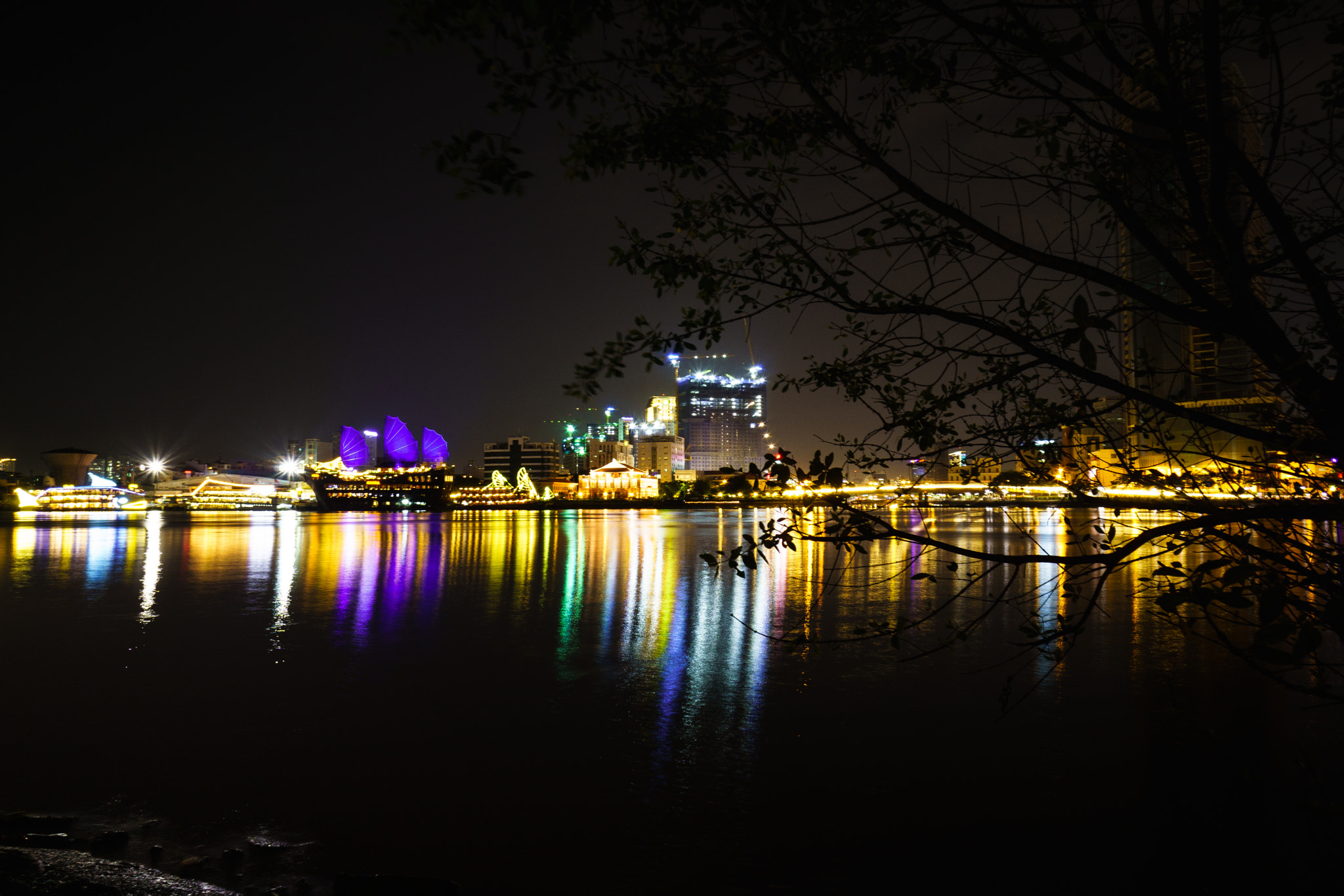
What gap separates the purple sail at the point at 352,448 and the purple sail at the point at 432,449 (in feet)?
25.8

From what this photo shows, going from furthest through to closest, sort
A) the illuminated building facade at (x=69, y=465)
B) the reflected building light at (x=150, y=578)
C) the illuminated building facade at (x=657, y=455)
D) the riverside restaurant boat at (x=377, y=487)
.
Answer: the illuminated building facade at (x=657, y=455) < the illuminated building facade at (x=69, y=465) < the riverside restaurant boat at (x=377, y=487) < the reflected building light at (x=150, y=578)

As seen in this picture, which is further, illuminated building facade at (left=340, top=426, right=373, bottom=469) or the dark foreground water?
illuminated building facade at (left=340, top=426, right=373, bottom=469)

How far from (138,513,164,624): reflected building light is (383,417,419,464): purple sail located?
245 feet

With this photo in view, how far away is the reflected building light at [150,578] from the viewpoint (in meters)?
12.2

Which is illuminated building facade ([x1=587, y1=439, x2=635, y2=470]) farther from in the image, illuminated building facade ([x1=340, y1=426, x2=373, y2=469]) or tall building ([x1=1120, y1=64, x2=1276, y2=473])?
tall building ([x1=1120, y1=64, x2=1276, y2=473])

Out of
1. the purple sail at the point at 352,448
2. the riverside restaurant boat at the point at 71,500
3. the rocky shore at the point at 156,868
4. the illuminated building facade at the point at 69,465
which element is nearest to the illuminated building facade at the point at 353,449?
the purple sail at the point at 352,448

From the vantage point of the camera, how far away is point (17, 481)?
124m

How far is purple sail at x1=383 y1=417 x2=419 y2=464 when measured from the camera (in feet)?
352

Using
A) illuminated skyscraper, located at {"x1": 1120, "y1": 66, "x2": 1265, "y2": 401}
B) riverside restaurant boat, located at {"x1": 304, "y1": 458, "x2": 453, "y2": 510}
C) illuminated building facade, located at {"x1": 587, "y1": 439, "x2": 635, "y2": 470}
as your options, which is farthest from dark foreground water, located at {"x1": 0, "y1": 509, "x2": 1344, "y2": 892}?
illuminated building facade, located at {"x1": 587, "y1": 439, "x2": 635, "y2": 470}

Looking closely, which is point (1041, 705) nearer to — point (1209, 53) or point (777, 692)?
point (777, 692)

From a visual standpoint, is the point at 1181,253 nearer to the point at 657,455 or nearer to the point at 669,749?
the point at 669,749

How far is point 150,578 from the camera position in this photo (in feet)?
56.2

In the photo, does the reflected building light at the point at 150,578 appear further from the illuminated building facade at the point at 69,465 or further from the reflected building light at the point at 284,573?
the illuminated building facade at the point at 69,465

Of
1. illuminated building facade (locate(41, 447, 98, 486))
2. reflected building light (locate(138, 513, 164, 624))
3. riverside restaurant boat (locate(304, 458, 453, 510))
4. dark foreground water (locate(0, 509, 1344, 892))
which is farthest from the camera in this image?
illuminated building facade (locate(41, 447, 98, 486))
